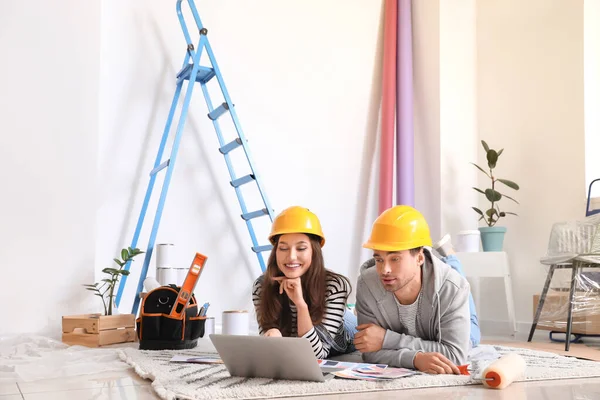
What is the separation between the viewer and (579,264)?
10.7 feet

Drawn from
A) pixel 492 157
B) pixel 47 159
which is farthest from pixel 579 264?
pixel 47 159

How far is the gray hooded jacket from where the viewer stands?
203cm

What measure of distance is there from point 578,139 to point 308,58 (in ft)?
5.78

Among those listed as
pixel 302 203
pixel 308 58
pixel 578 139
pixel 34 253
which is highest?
pixel 308 58

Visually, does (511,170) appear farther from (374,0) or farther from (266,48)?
(266,48)

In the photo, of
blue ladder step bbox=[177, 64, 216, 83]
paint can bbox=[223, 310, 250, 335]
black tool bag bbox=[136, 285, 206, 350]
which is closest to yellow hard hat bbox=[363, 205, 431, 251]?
paint can bbox=[223, 310, 250, 335]

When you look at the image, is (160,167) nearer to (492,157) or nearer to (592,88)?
(492,157)

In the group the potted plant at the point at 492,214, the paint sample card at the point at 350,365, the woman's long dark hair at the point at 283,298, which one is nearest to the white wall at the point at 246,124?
the potted plant at the point at 492,214

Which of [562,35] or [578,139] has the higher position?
[562,35]

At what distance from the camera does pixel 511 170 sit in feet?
14.4

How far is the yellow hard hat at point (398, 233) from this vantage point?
200 cm

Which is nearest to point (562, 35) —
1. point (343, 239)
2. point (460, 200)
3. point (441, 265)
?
point (460, 200)

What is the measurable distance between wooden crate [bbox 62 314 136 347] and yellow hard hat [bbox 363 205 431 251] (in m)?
1.50

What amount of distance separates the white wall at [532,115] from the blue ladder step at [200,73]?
198 cm
